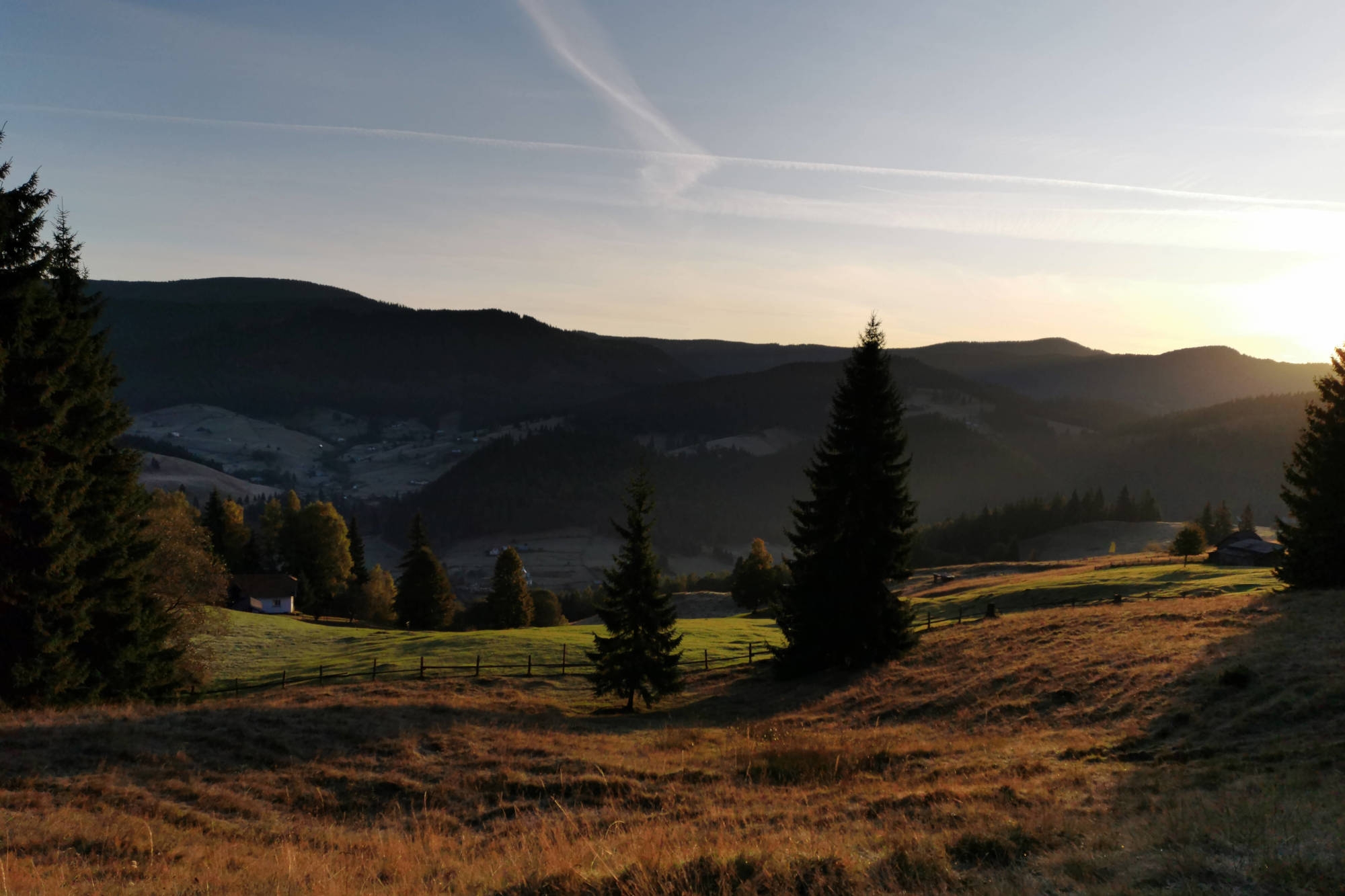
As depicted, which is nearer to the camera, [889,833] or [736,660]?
[889,833]

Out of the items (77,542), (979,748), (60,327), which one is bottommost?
(979,748)

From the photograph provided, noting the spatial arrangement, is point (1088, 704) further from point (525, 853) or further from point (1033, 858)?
point (525, 853)

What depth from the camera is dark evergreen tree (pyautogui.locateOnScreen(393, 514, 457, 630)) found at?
73.4 metres

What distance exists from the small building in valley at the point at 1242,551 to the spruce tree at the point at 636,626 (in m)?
62.4

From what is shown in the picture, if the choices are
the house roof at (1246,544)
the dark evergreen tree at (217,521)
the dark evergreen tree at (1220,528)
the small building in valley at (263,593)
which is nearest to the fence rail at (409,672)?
the small building in valley at (263,593)

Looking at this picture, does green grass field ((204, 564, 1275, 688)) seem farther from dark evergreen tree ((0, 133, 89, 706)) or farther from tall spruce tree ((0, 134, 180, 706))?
dark evergreen tree ((0, 133, 89, 706))

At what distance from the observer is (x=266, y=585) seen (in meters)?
75.9

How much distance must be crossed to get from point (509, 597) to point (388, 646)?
2566cm

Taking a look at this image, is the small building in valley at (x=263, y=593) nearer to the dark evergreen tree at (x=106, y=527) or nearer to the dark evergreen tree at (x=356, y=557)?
the dark evergreen tree at (x=356, y=557)

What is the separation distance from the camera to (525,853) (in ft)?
33.0

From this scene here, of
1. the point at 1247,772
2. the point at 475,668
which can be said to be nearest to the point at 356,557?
the point at 475,668

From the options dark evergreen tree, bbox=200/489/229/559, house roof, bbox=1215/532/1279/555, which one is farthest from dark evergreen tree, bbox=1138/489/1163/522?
dark evergreen tree, bbox=200/489/229/559

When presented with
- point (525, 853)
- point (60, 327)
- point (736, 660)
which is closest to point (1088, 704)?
point (525, 853)

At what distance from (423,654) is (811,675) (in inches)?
942
